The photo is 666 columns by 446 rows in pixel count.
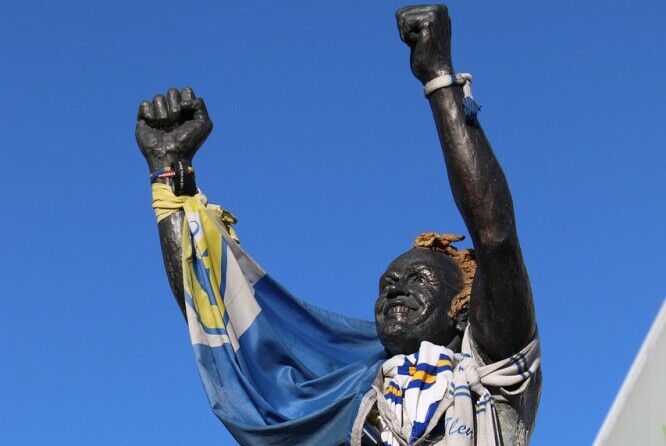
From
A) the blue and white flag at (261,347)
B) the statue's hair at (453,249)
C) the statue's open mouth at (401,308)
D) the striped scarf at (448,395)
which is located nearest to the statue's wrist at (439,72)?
the statue's hair at (453,249)

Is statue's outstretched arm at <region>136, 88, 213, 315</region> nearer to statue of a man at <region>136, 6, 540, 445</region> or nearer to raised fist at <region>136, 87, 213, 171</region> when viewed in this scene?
raised fist at <region>136, 87, 213, 171</region>

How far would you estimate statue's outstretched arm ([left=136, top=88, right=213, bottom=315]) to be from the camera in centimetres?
890

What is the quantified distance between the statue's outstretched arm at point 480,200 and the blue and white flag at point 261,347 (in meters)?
0.83

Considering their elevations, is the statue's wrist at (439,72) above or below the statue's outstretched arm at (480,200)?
above

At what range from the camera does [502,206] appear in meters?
7.39

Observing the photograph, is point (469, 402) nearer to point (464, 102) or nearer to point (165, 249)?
point (464, 102)

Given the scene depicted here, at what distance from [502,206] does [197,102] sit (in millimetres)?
2413

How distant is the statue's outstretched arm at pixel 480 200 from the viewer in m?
7.38

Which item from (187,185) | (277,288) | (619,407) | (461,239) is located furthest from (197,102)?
(619,407)

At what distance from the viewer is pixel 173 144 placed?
9.03m

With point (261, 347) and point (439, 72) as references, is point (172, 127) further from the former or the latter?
point (439, 72)

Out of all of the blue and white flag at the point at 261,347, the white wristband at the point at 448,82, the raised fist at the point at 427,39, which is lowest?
the blue and white flag at the point at 261,347

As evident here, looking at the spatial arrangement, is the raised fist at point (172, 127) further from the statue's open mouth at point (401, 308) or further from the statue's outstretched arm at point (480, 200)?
the statue's outstretched arm at point (480, 200)

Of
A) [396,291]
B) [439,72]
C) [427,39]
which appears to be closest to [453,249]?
[396,291]
